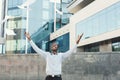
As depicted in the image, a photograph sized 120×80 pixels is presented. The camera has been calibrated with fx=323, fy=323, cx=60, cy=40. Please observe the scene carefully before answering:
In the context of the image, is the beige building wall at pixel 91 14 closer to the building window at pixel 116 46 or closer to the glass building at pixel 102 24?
the glass building at pixel 102 24

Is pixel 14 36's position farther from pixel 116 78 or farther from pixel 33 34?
pixel 116 78

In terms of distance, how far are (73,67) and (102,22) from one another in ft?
74.1

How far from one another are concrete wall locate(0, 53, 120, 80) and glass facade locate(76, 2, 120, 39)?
18.5m

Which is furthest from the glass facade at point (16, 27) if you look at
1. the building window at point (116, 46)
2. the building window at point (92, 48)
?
the building window at point (116, 46)

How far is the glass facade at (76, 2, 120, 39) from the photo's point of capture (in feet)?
109

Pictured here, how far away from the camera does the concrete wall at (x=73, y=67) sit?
13.8 metres

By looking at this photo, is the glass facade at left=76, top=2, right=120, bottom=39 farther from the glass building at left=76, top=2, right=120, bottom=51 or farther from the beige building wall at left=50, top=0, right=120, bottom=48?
the beige building wall at left=50, top=0, right=120, bottom=48

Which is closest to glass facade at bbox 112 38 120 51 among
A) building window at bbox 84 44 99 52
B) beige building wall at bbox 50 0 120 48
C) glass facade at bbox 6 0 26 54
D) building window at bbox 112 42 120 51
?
building window at bbox 112 42 120 51

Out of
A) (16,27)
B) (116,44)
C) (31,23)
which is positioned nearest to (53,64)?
(116,44)

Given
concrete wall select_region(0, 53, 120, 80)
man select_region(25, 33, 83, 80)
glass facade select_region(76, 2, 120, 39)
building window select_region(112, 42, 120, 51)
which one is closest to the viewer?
man select_region(25, 33, 83, 80)

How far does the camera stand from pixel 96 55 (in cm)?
1408

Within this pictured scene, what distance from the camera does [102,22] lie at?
3616cm

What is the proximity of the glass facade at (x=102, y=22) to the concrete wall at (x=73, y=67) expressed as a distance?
60.8 ft

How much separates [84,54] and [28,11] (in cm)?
4470
